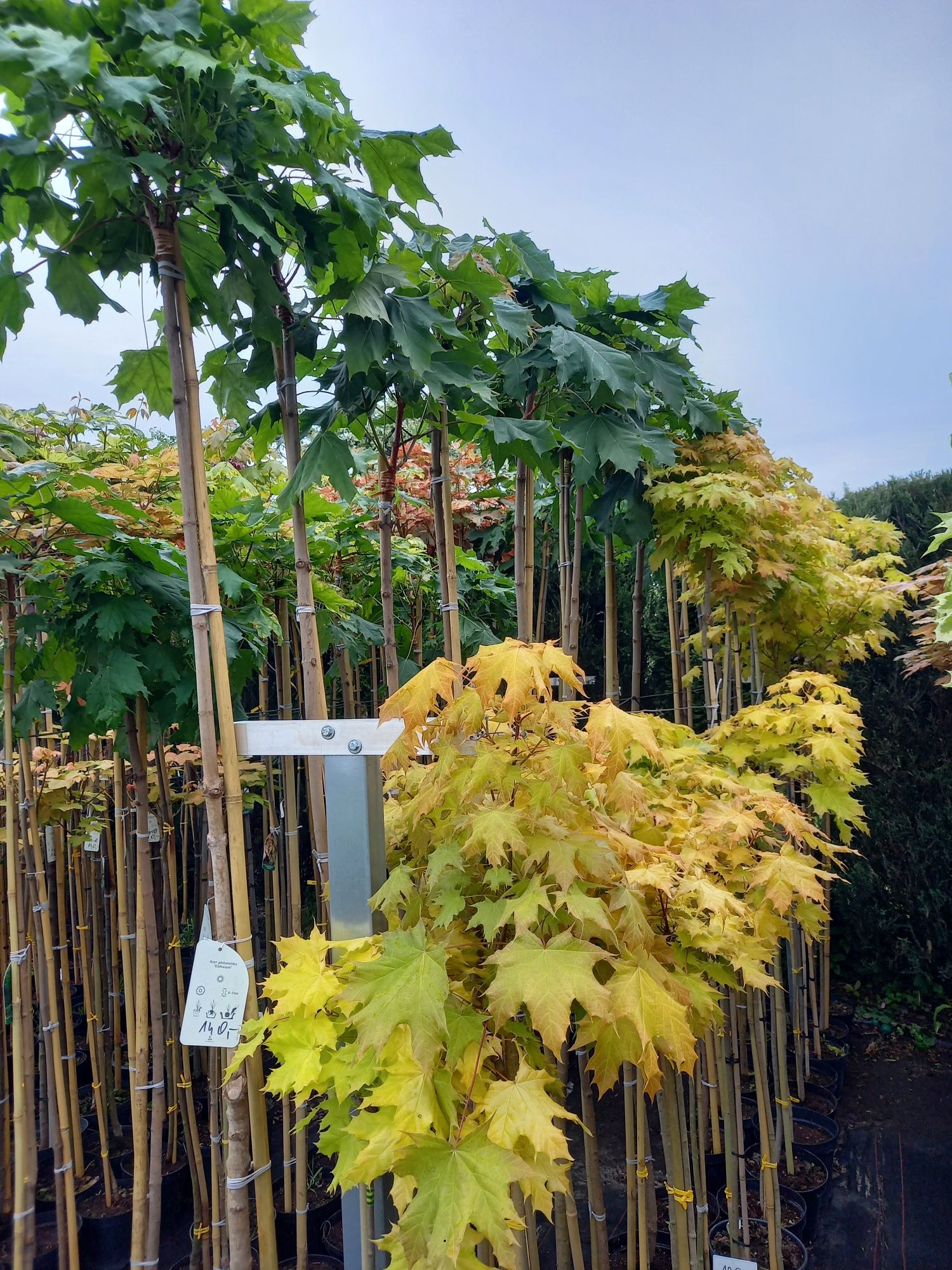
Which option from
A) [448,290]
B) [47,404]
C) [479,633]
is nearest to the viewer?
[448,290]

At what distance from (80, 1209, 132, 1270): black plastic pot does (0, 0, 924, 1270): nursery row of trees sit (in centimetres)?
3

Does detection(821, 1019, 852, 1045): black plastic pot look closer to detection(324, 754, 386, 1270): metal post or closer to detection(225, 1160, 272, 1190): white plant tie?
detection(324, 754, 386, 1270): metal post

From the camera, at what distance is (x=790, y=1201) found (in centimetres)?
237

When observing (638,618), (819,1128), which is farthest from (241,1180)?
(819,1128)

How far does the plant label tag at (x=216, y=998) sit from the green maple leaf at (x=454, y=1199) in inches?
15.6

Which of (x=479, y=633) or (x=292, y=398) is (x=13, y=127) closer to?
(x=292, y=398)

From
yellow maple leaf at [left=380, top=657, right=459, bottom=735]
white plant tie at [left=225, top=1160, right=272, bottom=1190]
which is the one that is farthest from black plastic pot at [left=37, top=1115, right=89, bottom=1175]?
yellow maple leaf at [left=380, top=657, right=459, bottom=735]

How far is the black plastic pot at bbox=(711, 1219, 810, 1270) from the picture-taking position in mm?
2092

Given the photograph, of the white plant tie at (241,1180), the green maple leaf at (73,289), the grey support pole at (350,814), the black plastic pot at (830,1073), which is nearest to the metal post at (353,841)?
the grey support pole at (350,814)

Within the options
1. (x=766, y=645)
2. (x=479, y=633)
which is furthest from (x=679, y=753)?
(x=479, y=633)

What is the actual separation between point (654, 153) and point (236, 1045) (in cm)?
437

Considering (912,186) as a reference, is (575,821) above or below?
below

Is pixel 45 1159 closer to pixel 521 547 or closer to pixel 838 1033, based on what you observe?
pixel 521 547

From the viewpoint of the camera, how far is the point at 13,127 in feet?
3.29
